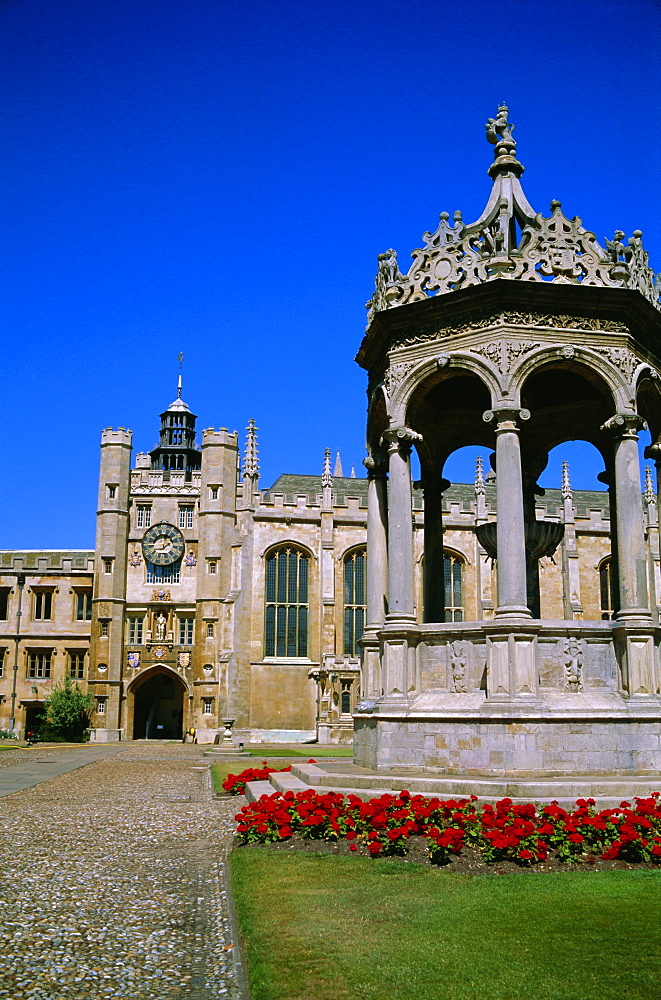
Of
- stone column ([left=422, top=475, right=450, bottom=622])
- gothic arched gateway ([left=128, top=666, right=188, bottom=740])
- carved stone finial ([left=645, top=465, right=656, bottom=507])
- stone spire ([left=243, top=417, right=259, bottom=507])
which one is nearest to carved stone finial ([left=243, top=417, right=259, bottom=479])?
stone spire ([left=243, top=417, right=259, bottom=507])

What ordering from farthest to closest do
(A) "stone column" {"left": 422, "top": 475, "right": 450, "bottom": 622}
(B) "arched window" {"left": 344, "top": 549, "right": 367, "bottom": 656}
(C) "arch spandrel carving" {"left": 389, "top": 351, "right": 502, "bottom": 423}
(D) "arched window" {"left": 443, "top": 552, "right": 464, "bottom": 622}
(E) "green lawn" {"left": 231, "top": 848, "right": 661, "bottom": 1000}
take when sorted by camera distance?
1. (D) "arched window" {"left": 443, "top": 552, "right": 464, "bottom": 622}
2. (B) "arched window" {"left": 344, "top": 549, "right": 367, "bottom": 656}
3. (A) "stone column" {"left": 422, "top": 475, "right": 450, "bottom": 622}
4. (C) "arch spandrel carving" {"left": 389, "top": 351, "right": 502, "bottom": 423}
5. (E) "green lawn" {"left": 231, "top": 848, "right": 661, "bottom": 1000}

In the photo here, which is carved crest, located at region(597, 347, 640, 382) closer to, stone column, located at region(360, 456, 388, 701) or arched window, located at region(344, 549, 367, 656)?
stone column, located at region(360, 456, 388, 701)

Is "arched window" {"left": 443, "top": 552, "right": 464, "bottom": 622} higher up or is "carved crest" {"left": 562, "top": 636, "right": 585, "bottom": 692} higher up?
"arched window" {"left": 443, "top": 552, "right": 464, "bottom": 622}

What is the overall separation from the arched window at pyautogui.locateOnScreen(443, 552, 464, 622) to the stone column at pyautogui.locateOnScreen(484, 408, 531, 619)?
41921mm

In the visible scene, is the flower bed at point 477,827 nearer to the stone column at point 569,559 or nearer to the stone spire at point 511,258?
the stone spire at point 511,258

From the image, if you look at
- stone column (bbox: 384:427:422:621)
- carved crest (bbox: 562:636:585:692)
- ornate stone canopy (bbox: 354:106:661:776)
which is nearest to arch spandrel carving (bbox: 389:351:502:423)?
ornate stone canopy (bbox: 354:106:661:776)

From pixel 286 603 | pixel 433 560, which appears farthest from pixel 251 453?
pixel 433 560

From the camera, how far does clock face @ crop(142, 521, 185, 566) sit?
58.2 meters

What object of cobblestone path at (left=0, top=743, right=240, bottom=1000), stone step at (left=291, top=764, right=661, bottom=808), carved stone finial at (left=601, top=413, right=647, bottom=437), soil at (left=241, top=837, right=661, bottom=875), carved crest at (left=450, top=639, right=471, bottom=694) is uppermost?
carved stone finial at (left=601, top=413, right=647, bottom=437)

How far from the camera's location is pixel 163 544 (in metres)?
58.4

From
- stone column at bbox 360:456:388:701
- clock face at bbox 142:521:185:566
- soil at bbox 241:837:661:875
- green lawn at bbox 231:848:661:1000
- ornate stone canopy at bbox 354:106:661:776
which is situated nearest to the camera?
green lawn at bbox 231:848:661:1000

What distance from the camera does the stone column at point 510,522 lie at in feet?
40.7

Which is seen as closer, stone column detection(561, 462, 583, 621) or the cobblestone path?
the cobblestone path

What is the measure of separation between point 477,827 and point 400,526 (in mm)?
5477
